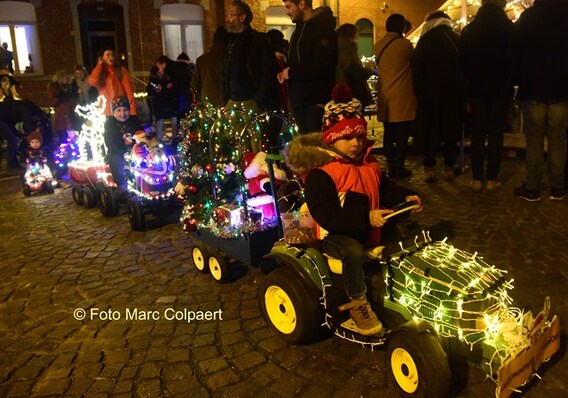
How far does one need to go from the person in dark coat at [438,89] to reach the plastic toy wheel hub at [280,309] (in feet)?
15.1

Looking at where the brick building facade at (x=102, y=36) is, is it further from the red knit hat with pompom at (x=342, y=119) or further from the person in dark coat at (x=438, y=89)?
the red knit hat with pompom at (x=342, y=119)

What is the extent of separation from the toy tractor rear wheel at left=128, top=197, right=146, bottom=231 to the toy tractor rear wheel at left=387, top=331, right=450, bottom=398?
421cm

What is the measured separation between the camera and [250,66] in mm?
6035

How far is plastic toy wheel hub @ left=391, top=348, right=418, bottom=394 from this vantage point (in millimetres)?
2871

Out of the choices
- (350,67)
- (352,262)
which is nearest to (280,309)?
(352,262)

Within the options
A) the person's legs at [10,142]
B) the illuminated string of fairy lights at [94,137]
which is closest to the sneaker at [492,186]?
the illuminated string of fairy lights at [94,137]

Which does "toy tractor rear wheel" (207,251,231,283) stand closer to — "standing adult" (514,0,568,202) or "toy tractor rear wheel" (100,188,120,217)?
"toy tractor rear wheel" (100,188,120,217)

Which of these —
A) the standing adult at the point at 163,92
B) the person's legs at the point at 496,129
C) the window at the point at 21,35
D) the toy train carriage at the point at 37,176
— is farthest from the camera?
Answer: the window at the point at 21,35

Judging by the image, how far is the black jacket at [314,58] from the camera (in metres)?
5.50

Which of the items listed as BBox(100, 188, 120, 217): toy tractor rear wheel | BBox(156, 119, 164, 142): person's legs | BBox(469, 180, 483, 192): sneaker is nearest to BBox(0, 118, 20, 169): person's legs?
BBox(156, 119, 164, 142): person's legs

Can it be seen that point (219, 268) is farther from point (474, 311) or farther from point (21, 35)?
point (21, 35)

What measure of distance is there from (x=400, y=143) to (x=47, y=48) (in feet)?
54.7

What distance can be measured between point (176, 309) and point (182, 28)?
1907 cm

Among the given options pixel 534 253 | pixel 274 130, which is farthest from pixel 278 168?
pixel 534 253
